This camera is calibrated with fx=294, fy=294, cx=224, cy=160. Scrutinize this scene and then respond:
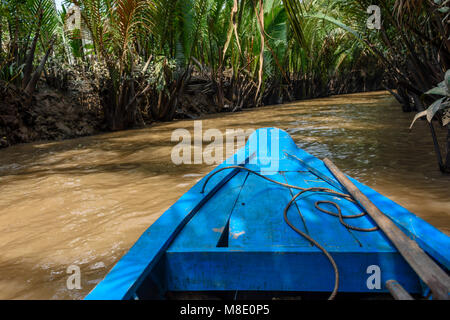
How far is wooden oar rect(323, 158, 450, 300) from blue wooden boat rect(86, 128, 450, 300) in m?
0.04

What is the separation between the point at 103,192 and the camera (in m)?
2.70

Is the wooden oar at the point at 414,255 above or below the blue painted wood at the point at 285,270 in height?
above

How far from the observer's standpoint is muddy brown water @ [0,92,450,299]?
5.17 ft

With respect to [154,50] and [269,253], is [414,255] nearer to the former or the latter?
[269,253]

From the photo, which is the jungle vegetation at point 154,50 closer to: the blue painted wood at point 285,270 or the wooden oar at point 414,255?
the wooden oar at point 414,255

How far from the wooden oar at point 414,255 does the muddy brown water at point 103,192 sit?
806 mm

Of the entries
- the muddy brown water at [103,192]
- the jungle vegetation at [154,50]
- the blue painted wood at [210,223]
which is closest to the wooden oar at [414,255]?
the blue painted wood at [210,223]

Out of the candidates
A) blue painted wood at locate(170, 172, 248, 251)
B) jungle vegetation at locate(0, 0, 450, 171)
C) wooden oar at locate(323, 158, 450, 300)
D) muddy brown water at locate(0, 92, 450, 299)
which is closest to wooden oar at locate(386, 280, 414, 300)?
wooden oar at locate(323, 158, 450, 300)

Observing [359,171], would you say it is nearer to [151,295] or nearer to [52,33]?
[151,295]

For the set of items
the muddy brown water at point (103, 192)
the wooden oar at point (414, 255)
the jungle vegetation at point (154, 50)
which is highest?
the jungle vegetation at point (154, 50)

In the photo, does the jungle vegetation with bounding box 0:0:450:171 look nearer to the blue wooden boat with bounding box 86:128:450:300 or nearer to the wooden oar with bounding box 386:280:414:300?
the blue wooden boat with bounding box 86:128:450:300

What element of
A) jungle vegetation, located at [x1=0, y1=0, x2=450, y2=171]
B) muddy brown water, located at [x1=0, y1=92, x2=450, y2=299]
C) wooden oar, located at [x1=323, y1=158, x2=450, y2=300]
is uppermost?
jungle vegetation, located at [x1=0, y1=0, x2=450, y2=171]

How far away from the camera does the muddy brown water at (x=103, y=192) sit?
1575 millimetres

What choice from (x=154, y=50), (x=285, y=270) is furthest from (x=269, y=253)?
(x=154, y=50)
